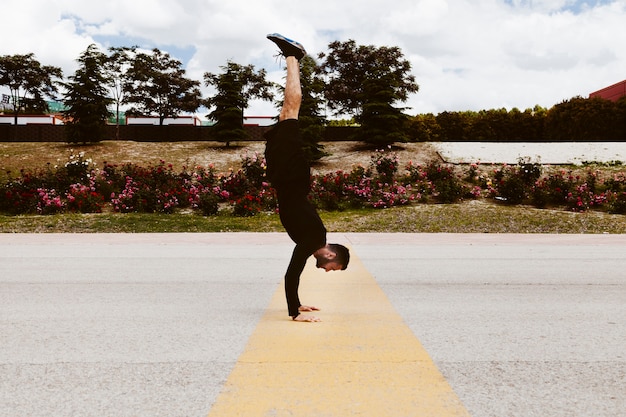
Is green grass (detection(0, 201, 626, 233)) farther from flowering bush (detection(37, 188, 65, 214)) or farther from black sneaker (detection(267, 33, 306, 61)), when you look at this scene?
black sneaker (detection(267, 33, 306, 61))

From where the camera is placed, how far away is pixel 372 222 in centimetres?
1515

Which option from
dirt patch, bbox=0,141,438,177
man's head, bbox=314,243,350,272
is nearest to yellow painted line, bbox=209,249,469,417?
man's head, bbox=314,243,350,272

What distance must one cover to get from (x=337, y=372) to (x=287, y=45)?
2.83 metres

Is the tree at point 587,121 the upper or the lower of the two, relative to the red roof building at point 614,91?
lower

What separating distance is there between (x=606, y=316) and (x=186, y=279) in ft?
16.6

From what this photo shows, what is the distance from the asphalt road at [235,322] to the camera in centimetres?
366

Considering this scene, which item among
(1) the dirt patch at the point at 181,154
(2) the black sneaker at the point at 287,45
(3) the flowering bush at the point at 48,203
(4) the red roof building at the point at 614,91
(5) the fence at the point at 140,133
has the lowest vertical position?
(3) the flowering bush at the point at 48,203

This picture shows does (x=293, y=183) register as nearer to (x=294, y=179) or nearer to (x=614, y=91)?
(x=294, y=179)

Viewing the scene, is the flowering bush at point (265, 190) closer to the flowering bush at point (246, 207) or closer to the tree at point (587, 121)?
the flowering bush at point (246, 207)

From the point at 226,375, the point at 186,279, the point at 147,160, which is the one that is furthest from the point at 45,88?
the point at 226,375

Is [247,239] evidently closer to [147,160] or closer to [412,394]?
[412,394]

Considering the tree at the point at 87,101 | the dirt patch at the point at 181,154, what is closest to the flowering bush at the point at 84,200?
the dirt patch at the point at 181,154

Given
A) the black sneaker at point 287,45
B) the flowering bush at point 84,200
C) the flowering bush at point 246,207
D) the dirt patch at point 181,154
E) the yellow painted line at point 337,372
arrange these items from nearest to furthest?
the yellow painted line at point 337,372
the black sneaker at point 287,45
the flowering bush at point 246,207
the flowering bush at point 84,200
the dirt patch at point 181,154

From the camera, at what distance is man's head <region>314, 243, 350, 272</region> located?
5117mm
